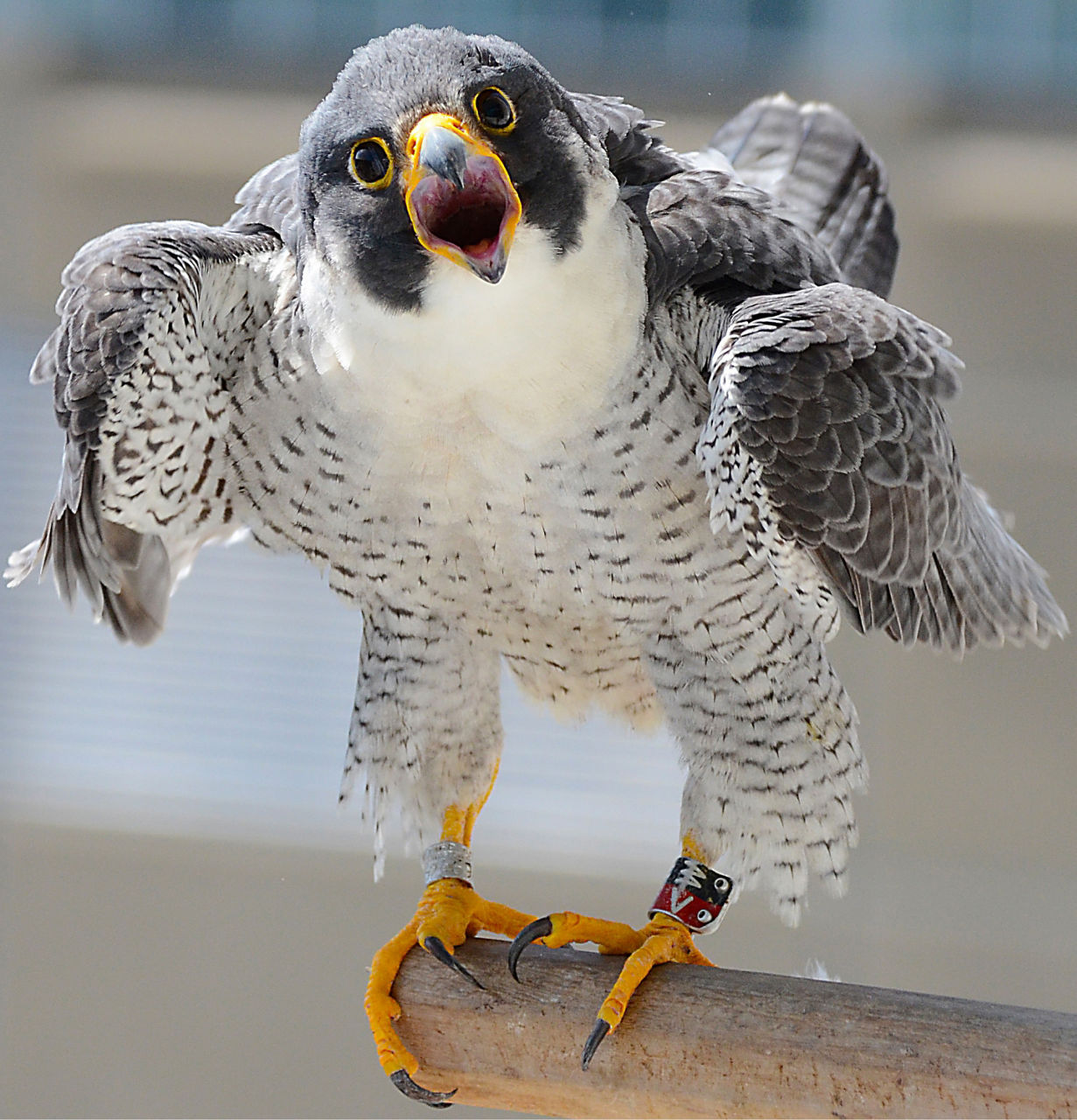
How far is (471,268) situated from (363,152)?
0.19 meters

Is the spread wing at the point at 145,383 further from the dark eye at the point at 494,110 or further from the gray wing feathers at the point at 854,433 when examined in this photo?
the gray wing feathers at the point at 854,433

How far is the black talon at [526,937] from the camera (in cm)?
146

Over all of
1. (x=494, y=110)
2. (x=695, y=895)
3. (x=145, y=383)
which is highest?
(x=494, y=110)

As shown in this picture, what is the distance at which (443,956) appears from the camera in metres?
1.52

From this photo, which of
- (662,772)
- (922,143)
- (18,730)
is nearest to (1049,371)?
(922,143)

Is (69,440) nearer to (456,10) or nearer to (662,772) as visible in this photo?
(456,10)

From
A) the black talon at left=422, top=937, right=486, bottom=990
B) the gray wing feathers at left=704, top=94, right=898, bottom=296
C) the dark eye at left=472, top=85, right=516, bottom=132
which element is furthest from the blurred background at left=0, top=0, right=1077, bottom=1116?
the dark eye at left=472, top=85, right=516, bottom=132

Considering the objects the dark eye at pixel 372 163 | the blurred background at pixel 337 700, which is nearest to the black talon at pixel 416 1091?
the dark eye at pixel 372 163

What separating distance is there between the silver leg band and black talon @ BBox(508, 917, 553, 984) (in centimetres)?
17

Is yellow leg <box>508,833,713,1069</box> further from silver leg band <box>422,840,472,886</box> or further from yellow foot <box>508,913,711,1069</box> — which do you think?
silver leg band <box>422,840,472,886</box>

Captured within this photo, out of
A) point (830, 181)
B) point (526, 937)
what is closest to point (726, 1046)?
point (526, 937)

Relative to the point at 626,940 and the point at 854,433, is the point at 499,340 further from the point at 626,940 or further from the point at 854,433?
the point at 626,940

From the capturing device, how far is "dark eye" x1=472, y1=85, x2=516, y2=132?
1190 millimetres

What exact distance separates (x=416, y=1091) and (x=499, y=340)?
892 millimetres
